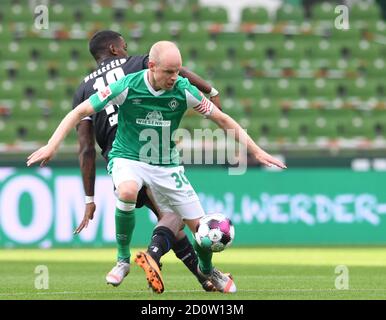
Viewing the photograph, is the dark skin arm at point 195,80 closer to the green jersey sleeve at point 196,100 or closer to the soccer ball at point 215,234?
the green jersey sleeve at point 196,100

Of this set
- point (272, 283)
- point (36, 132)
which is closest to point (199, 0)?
point (36, 132)

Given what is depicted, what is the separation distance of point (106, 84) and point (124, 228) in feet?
4.42

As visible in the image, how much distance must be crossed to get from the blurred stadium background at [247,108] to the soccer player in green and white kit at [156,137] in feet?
17.3

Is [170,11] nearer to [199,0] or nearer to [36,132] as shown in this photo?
[199,0]

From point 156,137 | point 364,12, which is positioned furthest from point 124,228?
point 364,12

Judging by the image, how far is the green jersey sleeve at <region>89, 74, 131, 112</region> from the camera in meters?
8.13

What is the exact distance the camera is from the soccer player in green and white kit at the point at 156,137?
8.09 meters

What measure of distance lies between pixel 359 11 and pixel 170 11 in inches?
176

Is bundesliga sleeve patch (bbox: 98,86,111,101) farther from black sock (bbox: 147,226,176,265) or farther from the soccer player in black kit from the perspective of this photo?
black sock (bbox: 147,226,176,265)

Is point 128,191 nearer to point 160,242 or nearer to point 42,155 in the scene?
point 160,242

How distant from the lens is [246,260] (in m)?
14.0

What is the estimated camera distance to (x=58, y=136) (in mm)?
7805

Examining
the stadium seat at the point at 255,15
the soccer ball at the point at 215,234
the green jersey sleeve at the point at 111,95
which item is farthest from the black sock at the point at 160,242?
the stadium seat at the point at 255,15
